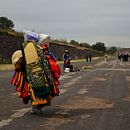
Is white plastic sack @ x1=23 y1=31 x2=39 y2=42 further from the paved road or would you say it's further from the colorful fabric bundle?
the paved road

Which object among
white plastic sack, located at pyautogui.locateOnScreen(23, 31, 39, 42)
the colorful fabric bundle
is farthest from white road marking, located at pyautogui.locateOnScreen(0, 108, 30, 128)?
white plastic sack, located at pyautogui.locateOnScreen(23, 31, 39, 42)

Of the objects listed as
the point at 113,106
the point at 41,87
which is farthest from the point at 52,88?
the point at 113,106

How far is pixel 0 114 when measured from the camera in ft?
33.5

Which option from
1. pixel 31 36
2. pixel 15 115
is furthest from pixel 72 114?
pixel 31 36

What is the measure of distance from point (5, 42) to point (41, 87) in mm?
46928

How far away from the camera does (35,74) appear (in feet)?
32.4

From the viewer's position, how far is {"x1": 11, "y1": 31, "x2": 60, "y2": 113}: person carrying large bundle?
988cm

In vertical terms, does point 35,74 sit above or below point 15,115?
above

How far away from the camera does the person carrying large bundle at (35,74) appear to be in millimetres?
9875

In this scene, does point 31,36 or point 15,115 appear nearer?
point 15,115

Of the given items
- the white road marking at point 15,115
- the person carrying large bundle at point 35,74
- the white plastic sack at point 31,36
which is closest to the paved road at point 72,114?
the white road marking at point 15,115

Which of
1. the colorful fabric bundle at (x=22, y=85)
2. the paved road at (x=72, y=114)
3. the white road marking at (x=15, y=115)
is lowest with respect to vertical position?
the paved road at (x=72, y=114)

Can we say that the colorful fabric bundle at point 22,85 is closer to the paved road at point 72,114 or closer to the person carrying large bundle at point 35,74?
the person carrying large bundle at point 35,74

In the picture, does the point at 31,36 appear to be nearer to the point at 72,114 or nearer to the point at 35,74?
the point at 35,74
